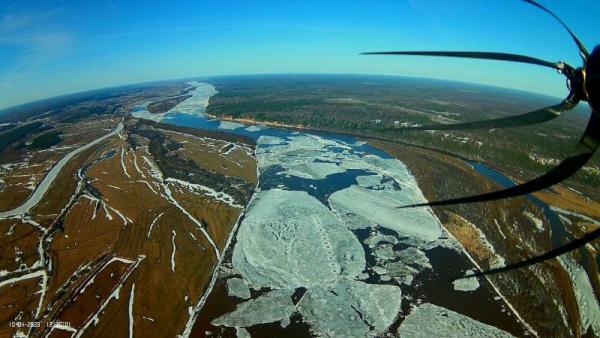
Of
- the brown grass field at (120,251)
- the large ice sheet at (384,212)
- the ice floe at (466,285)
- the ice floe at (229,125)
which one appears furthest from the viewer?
the ice floe at (229,125)

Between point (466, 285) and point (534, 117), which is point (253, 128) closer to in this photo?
Answer: point (466, 285)

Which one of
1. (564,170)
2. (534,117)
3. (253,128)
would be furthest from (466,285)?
(253,128)

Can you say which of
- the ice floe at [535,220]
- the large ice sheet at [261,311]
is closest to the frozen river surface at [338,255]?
the large ice sheet at [261,311]

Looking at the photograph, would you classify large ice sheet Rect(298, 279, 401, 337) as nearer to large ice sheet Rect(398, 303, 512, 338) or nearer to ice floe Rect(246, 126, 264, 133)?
large ice sheet Rect(398, 303, 512, 338)

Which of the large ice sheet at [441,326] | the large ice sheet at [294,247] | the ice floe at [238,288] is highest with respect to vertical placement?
the large ice sheet at [294,247]

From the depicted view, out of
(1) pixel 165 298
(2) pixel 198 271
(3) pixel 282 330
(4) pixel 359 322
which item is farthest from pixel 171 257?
(4) pixel 359 322

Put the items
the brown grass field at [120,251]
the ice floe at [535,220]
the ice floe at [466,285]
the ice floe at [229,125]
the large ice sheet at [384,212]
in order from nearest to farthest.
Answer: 1. the brown grass field at [120,251]
2. the ice floe at [466,285]
3. the large ice sheet at [384,212]
4. the ice floe at [535,220]
5. the ice floe at [229,125]

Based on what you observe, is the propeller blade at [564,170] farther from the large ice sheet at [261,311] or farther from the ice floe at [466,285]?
the ice floe at [466,285]
